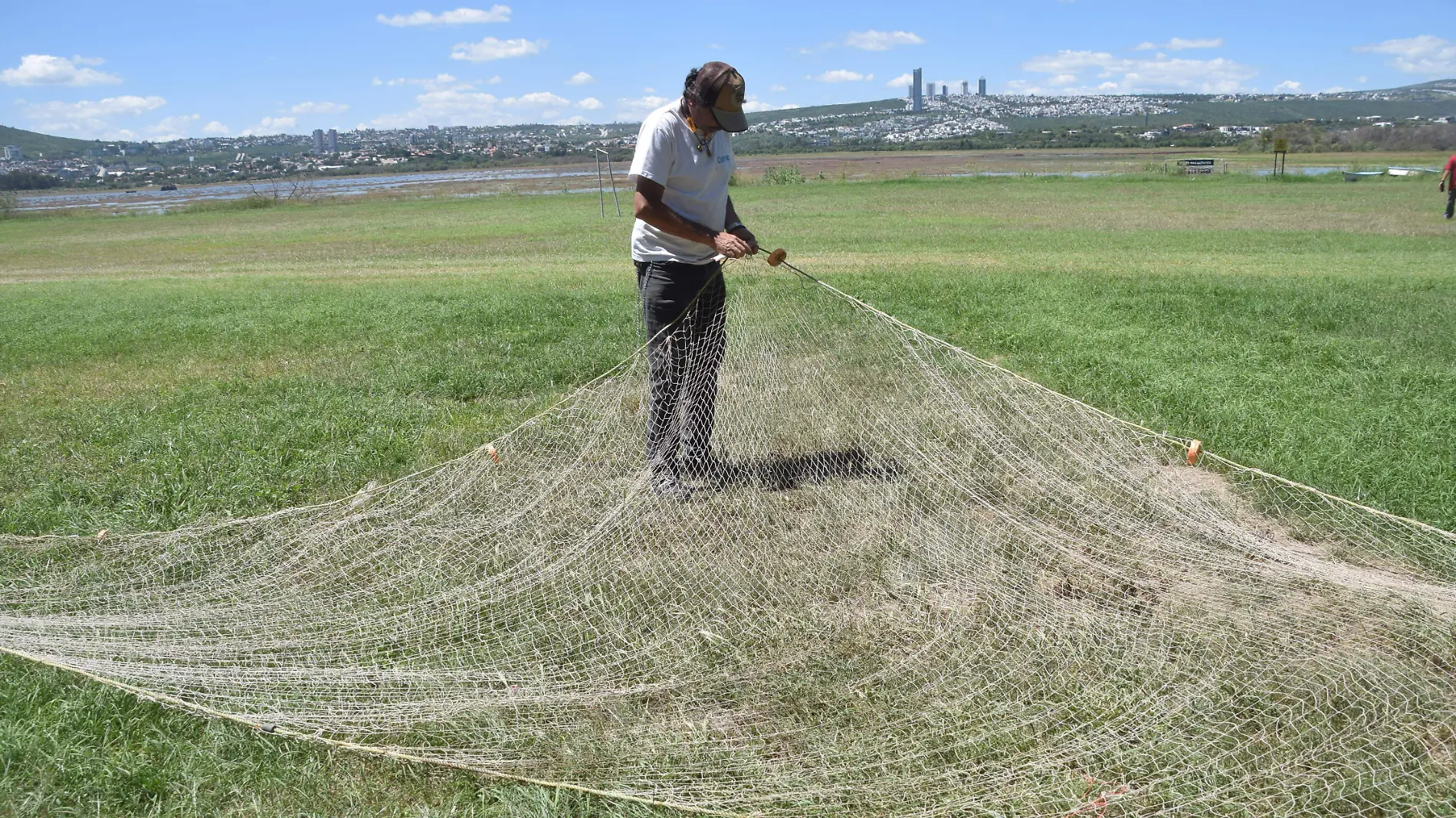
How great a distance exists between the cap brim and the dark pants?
2.06ft

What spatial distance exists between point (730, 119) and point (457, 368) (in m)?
3.75

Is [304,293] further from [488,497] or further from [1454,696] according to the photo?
[1454,696]

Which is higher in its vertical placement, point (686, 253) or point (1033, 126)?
point (1033, 126)

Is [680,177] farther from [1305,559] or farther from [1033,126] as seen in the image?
[1033,126]

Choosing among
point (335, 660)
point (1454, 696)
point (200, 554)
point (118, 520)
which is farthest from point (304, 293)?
point (1454, 696)

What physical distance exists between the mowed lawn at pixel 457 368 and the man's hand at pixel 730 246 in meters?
2.09

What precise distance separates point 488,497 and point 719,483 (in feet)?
3.31

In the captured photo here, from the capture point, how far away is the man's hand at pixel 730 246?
164 inches

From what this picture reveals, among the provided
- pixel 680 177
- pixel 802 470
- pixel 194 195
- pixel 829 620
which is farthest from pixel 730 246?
pixel 194 195

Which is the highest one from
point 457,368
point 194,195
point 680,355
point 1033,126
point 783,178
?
point 1033,126

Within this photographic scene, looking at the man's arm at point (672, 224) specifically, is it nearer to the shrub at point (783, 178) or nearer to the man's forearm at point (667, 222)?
the man's forearm at point (667, 222)

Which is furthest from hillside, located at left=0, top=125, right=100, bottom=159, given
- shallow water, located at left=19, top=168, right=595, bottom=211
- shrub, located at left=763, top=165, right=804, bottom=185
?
shrub, located at left=763, top=165, right=804, bottom=185

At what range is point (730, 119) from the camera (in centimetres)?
421

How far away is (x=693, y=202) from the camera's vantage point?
4.41 metres
